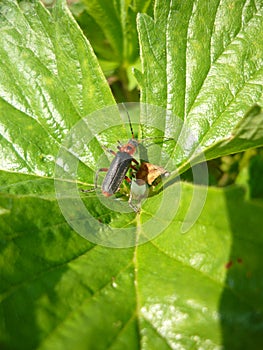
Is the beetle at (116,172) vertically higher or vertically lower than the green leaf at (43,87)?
lower

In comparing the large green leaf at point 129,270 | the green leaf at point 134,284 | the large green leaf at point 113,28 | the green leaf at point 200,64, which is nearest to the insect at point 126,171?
the large green leaf at point 129,270

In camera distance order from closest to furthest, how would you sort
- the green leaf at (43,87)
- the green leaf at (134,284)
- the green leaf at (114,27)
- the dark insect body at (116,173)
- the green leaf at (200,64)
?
the green leaf at (134,284) → the dark insect body at (116,173) → the green leaf at (200,64) → the green leaf at (43,87) → the green leaf at (114,27)

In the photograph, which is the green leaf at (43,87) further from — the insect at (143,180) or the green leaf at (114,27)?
the green leaf at (114,27)

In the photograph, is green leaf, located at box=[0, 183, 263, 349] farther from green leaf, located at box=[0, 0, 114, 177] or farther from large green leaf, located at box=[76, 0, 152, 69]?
large green leaf, located at box=[76, 0, 152, 69]

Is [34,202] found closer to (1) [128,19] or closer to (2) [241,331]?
(2) [241,331]

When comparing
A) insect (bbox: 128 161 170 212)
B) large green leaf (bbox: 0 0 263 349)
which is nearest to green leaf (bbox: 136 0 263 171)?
large green leaf (bbox: 0 0 263 349)
